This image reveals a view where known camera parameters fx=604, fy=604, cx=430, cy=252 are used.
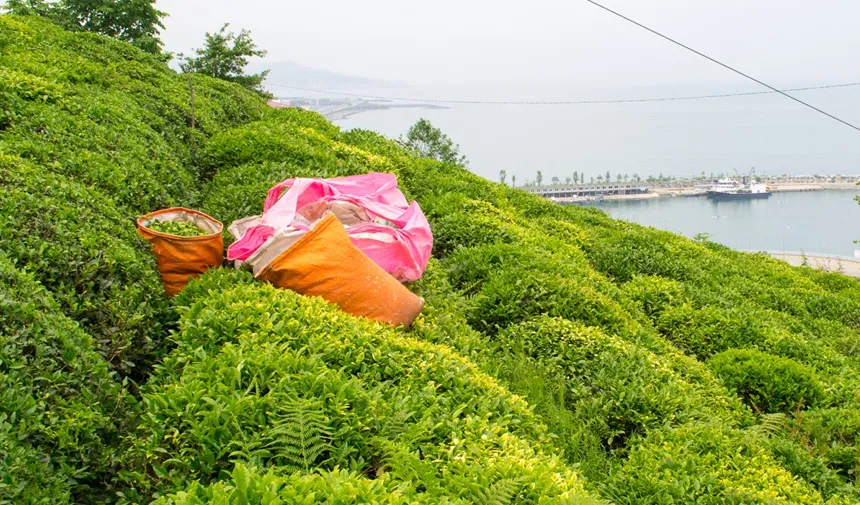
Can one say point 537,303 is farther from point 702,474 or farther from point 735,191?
point 735,191

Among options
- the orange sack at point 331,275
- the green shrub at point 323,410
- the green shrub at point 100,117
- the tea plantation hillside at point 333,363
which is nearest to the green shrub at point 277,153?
the tea plantation hillside at point 333,363

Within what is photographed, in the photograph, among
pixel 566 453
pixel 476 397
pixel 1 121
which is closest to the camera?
pixel 476 397

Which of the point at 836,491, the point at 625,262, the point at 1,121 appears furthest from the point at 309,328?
the point at 625,262

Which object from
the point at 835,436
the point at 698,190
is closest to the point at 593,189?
the point at 698,190

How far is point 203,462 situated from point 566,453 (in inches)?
83.5

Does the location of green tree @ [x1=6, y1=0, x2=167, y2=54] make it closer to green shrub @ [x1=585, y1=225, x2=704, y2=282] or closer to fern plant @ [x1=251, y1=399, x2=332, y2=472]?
green shrub @ [x1=585, y1=225, x2=704, y2=282]

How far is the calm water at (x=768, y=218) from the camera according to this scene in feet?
149

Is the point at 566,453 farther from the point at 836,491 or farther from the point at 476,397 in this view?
the point at 836,491

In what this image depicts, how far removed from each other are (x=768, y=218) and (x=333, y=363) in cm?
6232

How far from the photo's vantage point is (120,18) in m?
19.2

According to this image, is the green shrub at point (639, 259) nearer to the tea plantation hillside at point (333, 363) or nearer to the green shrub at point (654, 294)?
the tea plantation hillside at point (333, 363)

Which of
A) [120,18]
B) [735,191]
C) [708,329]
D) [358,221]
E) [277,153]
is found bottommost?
[708,329]

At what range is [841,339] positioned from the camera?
694 cm

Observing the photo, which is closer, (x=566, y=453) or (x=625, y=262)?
(x=566, y=453)
